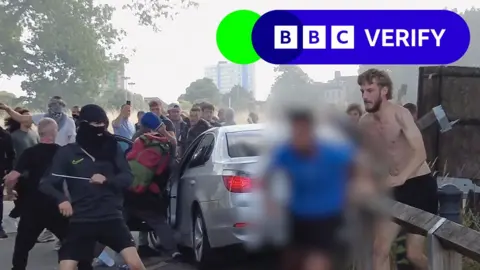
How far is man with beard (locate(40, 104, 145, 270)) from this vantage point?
5734mm

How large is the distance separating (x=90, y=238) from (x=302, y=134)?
374 cm

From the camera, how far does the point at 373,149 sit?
2301mm

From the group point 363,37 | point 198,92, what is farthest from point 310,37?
point 198,92

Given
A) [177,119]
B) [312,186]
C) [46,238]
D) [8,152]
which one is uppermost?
[312,186]

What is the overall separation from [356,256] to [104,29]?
35231mm

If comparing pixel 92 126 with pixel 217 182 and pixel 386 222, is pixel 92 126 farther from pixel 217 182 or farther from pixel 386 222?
pixel 386 222

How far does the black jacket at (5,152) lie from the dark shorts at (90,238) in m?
5.35

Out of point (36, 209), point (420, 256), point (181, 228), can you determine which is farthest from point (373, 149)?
point (181, 228)

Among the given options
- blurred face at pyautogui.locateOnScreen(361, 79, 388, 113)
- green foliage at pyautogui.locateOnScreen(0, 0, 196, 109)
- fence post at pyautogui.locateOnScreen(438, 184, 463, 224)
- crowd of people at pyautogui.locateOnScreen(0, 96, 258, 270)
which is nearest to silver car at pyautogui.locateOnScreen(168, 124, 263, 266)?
crowd of people at pyautogui.locateOnScreen(0, 96, 258, 270)

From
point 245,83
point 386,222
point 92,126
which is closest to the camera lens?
point 386,222

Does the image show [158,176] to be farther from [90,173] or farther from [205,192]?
[90,173]

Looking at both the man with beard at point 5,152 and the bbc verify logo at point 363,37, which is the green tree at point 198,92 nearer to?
the man with beard at point 5,152

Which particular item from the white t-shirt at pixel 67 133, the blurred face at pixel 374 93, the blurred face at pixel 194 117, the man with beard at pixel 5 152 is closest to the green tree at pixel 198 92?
the blurred face at pixel 194 117

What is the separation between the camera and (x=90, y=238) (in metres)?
5.75
